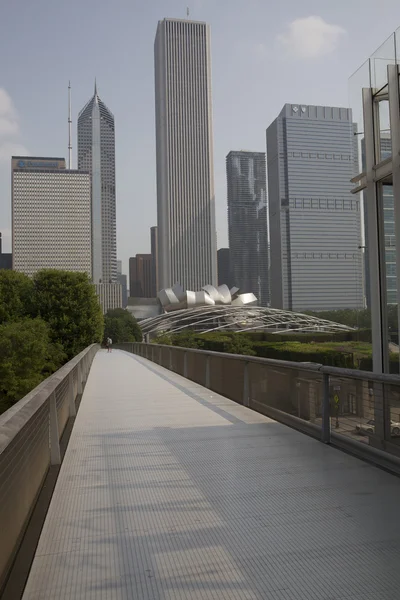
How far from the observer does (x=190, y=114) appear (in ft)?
636

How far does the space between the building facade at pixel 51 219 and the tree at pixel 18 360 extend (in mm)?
141612

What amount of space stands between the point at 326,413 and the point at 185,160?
192 metres

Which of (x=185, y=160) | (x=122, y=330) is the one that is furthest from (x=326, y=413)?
(x=185, y=160)

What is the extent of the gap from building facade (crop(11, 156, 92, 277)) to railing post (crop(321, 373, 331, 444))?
7026 inches

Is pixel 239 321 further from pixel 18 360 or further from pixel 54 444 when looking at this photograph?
pixel 54 444

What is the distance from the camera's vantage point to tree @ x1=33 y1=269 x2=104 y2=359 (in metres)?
50.6

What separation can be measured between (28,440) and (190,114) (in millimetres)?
200438

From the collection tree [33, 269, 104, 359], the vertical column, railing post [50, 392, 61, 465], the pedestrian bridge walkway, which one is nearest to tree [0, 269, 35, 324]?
Answer: tree [33, 269, 104, 359]

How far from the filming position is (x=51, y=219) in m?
182

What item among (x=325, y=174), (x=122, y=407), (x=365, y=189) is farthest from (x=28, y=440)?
(x=325, y=174)

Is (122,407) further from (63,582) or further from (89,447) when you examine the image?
(63,582)

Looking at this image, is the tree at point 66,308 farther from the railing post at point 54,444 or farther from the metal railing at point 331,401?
the railing post at point 54,444

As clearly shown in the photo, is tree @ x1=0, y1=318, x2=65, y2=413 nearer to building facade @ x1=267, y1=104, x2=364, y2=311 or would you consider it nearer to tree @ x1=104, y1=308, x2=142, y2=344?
tree @ x1=104, y1=308, x2=142, y2=344

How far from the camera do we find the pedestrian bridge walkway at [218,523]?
2.90m
